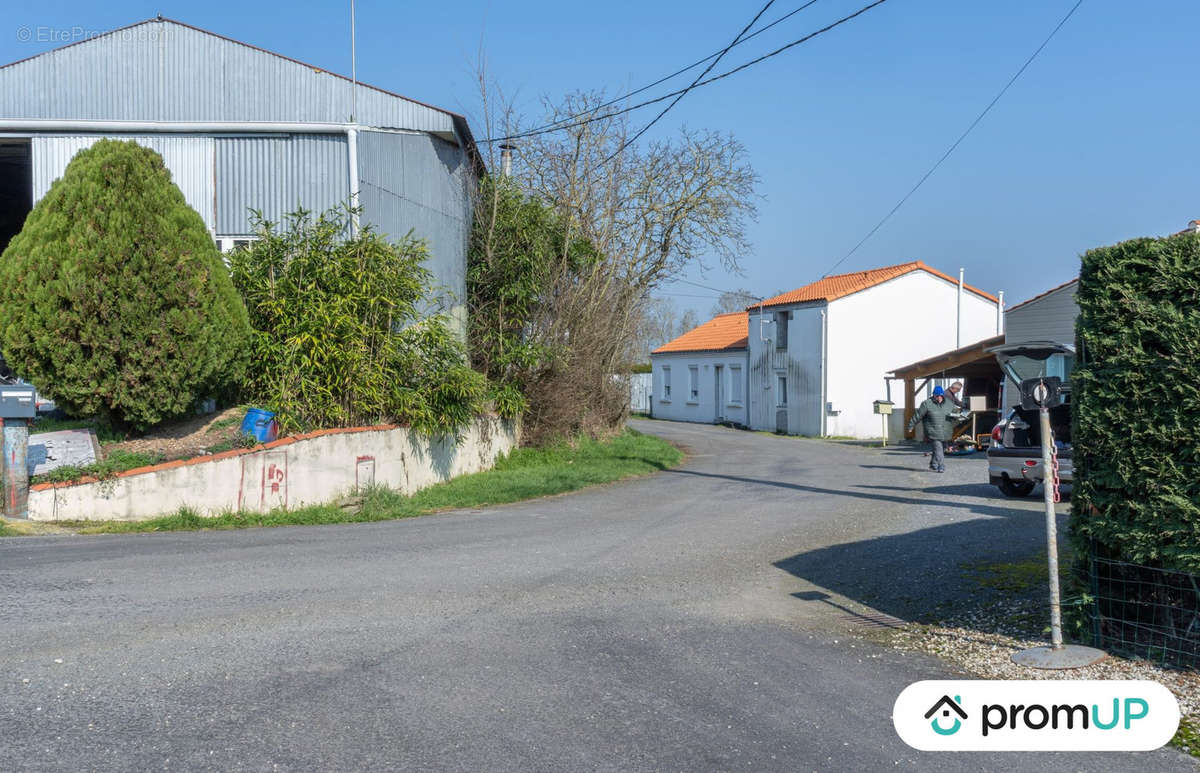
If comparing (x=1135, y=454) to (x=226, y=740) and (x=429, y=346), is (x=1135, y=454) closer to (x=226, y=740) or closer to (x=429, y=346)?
(x=226, y=740)

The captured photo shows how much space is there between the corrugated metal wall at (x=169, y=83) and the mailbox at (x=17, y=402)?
8.09 meters

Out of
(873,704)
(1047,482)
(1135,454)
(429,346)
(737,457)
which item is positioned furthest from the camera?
(737,457)

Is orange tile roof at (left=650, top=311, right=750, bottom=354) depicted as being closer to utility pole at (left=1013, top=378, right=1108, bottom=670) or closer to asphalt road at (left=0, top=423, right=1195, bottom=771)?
asphalt road at (left=0, top=423, right=1195, bottom=771)

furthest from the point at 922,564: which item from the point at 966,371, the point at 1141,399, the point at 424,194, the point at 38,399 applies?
the point at 966,371

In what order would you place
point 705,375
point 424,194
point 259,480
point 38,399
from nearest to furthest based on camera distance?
point 259,480, point 38,399, point 424,194, point 705,375

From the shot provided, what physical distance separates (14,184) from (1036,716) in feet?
72.6

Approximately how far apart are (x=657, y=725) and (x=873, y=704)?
1.21m

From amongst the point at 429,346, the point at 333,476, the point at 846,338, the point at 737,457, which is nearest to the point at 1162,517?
the point at 333,476

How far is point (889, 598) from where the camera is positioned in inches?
305

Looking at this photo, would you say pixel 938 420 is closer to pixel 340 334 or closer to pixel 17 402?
pixel 340 334

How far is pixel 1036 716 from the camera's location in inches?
191

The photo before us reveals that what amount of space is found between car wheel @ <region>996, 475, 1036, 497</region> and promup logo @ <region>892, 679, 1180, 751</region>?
9297mm

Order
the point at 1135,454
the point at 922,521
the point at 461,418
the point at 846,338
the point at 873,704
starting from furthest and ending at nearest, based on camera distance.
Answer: the point at 846,338
the point at 461,418
the point at 922,521
the point at 1135,454
the point at 873,704

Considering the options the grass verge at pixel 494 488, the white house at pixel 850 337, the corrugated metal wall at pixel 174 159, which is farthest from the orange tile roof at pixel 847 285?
the corrugated metal wall at pixel 174 159
